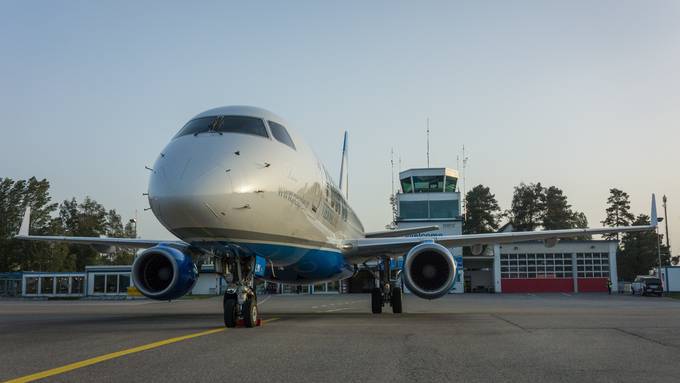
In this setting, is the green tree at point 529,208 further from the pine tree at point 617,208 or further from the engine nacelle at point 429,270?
the engine nacelle at point 429,270

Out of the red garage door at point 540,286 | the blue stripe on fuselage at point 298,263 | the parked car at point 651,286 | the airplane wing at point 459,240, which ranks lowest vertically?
the red garage door at point 540,286

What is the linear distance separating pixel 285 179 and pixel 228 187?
1.75 m

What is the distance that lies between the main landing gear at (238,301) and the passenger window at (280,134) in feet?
8.09

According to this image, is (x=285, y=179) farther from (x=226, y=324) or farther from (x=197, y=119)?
(x=226, y=324)

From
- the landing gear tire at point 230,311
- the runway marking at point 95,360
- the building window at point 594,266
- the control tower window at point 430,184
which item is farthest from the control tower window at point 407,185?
the runway marking at point 95,360

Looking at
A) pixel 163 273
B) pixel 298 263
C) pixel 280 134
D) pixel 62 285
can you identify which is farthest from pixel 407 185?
pixel 280 134

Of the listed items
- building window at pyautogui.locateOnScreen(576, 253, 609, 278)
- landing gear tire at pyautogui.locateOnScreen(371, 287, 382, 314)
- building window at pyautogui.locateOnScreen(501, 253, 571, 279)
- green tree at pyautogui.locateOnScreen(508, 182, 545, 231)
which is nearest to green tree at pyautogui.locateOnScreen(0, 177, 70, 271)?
building window at pyautogui.locateOnScreen(501, 253, 571, 279)

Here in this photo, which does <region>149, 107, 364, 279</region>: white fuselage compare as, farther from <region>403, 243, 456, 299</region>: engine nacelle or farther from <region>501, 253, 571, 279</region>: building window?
<region>501, 253, 571, 279</region>: building window

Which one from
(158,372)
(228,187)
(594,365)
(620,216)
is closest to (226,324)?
(228,187)

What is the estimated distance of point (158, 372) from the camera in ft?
18.3

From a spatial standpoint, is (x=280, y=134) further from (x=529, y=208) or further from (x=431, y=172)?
(x=529, y=208)

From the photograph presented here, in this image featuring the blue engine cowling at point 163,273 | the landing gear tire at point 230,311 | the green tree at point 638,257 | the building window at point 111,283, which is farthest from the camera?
the green tree at point 638,257

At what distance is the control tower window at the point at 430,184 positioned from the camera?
62500mm

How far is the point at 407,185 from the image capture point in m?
63.8
